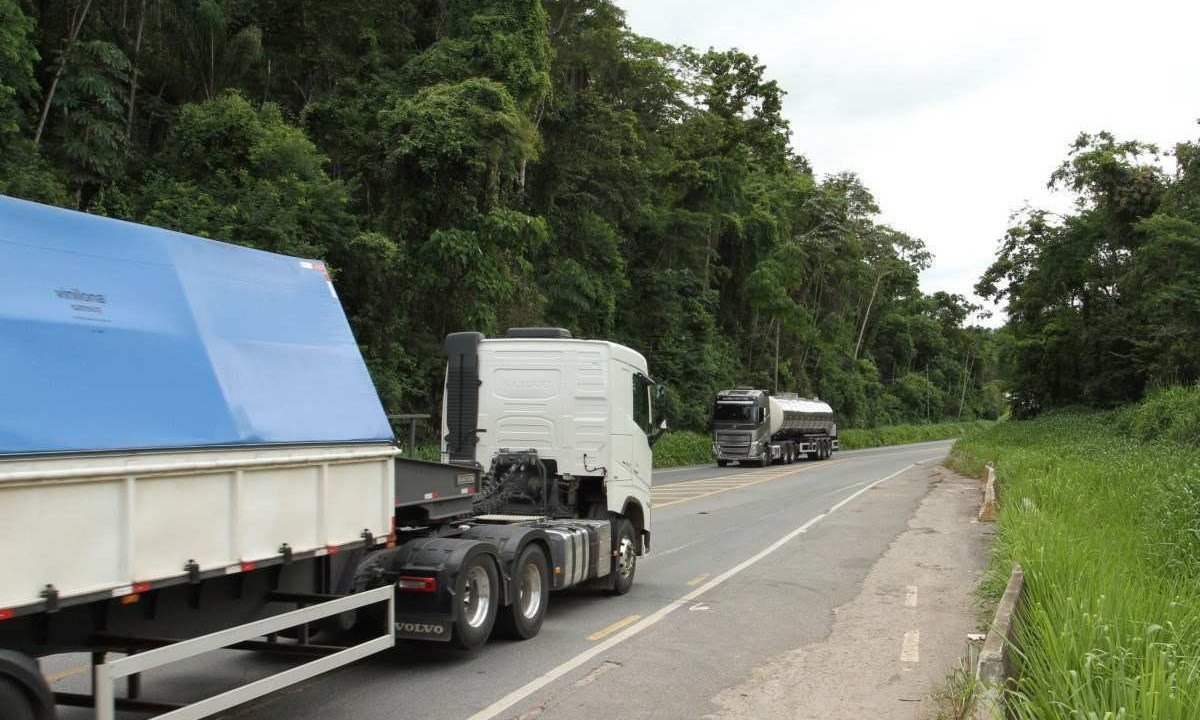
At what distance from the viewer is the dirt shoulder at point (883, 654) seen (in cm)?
693

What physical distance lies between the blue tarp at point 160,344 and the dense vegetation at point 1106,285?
30.8m

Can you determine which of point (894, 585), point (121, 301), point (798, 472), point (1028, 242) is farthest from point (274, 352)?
point (1028, 242)

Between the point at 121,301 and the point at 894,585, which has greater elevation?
the point at 121,301

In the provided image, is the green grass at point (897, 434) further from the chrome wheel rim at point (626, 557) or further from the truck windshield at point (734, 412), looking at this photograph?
the chrome wheel rim at point (626, 557)

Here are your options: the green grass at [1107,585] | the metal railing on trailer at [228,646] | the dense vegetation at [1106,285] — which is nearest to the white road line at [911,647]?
the green grass at [1107,585]

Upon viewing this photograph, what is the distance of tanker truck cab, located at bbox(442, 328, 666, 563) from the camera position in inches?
427

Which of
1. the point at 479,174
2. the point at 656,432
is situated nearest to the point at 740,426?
the point at 479,174

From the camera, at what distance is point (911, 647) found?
8750mm

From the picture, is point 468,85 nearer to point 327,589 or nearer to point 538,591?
point 538,591

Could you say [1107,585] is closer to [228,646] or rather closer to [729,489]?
[228,646]

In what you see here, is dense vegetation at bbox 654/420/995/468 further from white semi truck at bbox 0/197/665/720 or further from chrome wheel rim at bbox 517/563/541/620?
white semi truck at bbox 0/197/665/720

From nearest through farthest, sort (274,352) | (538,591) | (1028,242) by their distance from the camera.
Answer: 1. (274,352)
2. (538,591)
3. (1028,242)

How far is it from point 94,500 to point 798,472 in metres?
35.8

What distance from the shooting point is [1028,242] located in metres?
49.6
